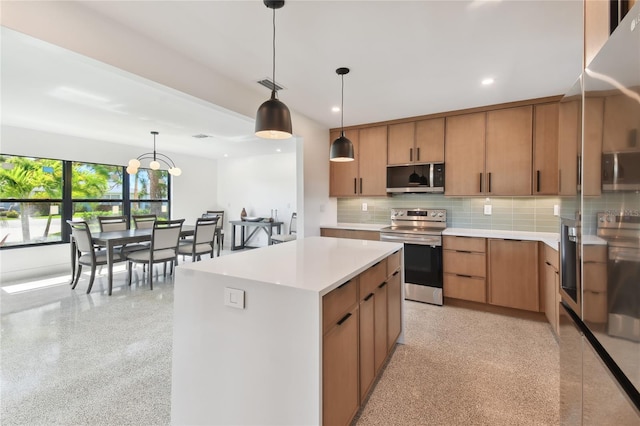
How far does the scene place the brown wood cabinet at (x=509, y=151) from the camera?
331 centimetres

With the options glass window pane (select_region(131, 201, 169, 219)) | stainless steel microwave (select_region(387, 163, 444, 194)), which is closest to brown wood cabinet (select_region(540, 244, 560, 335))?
stainless steel microwave (select_region(387, 163, 444, 194))

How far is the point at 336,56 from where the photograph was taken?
2.33 m

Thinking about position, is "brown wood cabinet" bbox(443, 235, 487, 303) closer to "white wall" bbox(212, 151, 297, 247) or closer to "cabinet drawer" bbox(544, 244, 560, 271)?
"cabinet drawer" bbox(544, 244, 560, 271)

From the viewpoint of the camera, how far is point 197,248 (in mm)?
4848

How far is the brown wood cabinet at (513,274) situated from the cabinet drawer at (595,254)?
2321 millimetres

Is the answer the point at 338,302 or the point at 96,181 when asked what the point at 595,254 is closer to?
the point at 338,302

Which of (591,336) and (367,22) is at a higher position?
(367,22)

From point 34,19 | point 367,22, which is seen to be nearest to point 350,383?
point 367,22

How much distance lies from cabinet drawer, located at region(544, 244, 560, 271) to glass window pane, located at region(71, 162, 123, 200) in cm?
732

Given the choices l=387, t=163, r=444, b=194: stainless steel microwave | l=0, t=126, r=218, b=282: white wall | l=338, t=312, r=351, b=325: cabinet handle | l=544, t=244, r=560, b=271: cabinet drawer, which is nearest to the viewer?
l=338, t=312, r=351, b=325: cabinet handle

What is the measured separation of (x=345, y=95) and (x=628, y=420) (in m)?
3.07

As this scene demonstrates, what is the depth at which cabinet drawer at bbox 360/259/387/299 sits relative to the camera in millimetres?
1734

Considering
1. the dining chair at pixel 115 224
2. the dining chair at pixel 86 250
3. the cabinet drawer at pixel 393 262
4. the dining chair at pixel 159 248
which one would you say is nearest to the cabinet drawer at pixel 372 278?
the cabinet drawer at pixel 393 262

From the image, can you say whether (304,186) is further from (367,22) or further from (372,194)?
(367,22)
